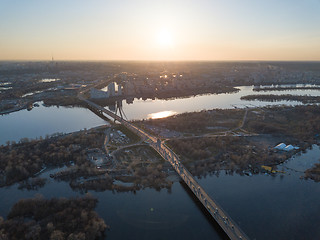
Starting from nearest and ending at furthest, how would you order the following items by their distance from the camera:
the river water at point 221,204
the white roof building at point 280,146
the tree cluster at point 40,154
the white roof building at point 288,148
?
the river water at point 221,204 < the tree cluster at point 40,154 < the white roof building at point 288,148 < the white roof building at point 280,146

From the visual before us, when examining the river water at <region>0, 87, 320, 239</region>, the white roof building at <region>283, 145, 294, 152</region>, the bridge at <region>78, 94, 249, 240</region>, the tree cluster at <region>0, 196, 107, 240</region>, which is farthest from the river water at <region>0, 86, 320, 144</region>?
the white roof building at <region>283, 145, 294, 152</region>

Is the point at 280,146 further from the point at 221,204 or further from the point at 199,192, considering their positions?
the point at 199,192

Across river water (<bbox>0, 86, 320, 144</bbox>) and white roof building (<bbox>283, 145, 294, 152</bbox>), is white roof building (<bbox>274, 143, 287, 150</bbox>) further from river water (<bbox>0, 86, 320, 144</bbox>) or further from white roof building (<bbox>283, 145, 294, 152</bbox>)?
river water (<bbox>0, 86, 320, 144</bbox>)

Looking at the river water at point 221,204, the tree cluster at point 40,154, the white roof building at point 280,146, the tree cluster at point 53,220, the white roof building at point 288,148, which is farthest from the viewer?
the white roof building at point 280,146

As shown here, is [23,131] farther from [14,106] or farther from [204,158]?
[204,158]

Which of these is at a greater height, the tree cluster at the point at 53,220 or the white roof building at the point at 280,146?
the white roof building at the point at 280,146

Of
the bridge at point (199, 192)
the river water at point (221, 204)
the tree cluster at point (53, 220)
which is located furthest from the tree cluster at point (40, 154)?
the bridge at point (199, 192)

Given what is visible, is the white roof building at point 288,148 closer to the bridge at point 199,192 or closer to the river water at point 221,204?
the river water at point 221,204

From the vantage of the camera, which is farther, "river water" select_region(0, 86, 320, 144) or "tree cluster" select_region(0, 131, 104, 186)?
"river water" select_region(0, 86, 320, 144)

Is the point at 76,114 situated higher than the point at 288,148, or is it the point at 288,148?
the point at 76,114

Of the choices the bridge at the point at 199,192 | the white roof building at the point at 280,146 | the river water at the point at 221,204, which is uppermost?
the white roof building at the point at 280,146

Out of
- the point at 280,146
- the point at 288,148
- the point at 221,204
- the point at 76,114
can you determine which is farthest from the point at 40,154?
the point at 288,148
